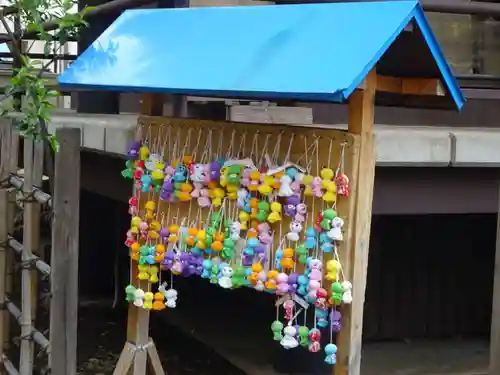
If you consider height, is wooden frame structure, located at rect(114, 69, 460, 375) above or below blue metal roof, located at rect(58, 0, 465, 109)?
below

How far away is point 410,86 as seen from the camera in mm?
3635

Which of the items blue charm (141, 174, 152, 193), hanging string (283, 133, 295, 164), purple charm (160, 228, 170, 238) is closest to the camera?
hanging string (283, 133, 295, 164)

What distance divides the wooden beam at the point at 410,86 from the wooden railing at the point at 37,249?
58.1 inches

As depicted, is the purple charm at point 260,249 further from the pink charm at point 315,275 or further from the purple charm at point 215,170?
the purple charm at point 215,170

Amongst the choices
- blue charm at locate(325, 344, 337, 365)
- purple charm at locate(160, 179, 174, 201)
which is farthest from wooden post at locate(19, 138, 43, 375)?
blue charm at locate(325, 344, 337, 365)

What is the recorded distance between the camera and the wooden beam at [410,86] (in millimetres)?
3525

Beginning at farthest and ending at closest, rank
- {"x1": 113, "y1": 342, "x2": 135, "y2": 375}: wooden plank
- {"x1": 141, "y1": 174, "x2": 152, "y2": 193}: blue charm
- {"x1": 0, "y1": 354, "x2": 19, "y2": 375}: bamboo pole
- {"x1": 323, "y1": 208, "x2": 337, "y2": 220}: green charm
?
{"x1": 0, "y1": 354, "x2": 19, "y2": 375}: bamboo pole, {"x1": 113, "y1": 342, "x2": 135, "y2": 375}: wooden plank, {"x1": 141, "y1": 174, "x2": 152, "y2": 193}: blue charm, {"x1": 323, "y1": 208, "x2": 337, "y2": 220}: green charm

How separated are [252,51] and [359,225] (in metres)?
0.86

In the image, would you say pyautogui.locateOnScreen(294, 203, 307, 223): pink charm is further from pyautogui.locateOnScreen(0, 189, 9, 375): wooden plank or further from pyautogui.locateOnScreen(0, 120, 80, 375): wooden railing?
pyautogui.locateOnScreen(0, 189, 9, 375): wooden plank

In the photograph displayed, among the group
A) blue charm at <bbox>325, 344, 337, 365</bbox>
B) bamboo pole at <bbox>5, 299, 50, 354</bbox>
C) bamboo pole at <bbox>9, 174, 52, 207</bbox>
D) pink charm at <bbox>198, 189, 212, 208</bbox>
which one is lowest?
bamboo pole at <bbox>5, 299, 50, 354</bbox>

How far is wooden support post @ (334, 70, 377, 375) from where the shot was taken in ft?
11.2

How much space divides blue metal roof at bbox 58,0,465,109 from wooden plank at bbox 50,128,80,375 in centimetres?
34

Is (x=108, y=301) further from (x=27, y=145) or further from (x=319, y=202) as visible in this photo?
(x=319, y=202)

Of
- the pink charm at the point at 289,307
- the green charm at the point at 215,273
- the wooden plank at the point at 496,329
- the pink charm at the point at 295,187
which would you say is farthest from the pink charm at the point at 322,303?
A: the wooden plank at the point at 496,329
